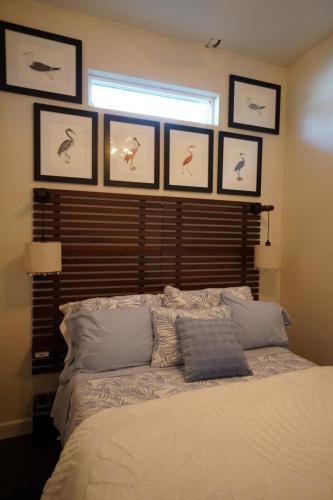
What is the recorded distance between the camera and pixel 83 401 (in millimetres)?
1498

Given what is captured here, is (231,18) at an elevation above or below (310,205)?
above

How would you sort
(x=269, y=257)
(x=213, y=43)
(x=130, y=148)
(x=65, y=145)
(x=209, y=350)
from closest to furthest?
(x=209, y=350) → (x=65, y=145) → (x=130, y=148) → (x=213, y=43) → (x=269, y=257)

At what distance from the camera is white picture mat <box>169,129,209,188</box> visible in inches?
102

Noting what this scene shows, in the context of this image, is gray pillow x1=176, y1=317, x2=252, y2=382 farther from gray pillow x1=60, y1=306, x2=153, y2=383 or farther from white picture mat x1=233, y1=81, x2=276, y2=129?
white picture mat x1=233, y1=81, x2=276, y2=129

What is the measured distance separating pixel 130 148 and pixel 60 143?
1.73 ft

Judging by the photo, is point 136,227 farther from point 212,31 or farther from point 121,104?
point 212,31

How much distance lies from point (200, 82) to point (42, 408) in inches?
110

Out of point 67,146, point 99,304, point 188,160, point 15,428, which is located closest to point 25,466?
point 15,428

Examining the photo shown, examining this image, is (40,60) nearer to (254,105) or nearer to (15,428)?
(254,105)

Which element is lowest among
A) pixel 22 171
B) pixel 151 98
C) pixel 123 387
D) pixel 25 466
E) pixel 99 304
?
pixel 25 466

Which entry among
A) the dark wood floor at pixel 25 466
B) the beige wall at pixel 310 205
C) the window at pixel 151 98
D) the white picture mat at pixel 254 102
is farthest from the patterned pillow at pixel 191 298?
the white picture mat at pixel 254 102

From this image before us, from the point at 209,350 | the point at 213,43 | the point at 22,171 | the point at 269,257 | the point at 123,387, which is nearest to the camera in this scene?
the point at 123,387

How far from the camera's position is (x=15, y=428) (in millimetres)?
2201

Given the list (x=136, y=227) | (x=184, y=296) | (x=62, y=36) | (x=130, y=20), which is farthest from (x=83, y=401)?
(x=130, y=20)
